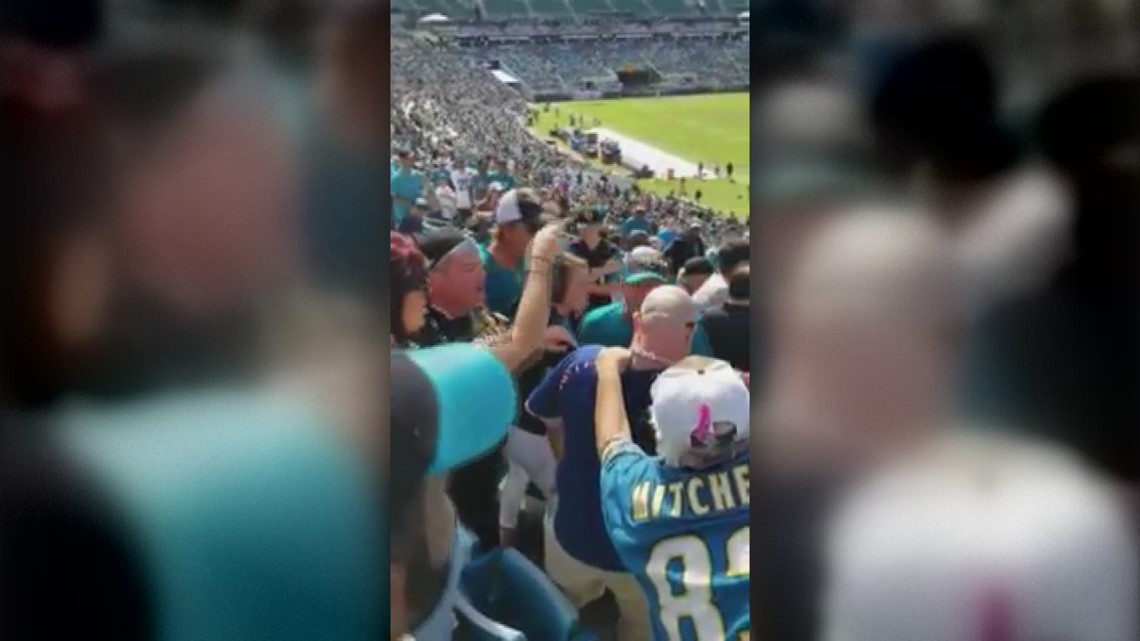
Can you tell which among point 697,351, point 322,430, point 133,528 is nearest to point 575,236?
point 697,351

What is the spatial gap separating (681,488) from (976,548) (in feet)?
2.32

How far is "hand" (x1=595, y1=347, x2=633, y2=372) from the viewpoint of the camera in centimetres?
325

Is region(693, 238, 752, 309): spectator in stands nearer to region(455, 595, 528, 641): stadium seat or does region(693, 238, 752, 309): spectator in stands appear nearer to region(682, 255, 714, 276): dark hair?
region(682, 255, 714, 276): dark hair

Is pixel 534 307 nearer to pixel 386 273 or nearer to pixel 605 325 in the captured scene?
pixel 605 325

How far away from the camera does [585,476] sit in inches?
129

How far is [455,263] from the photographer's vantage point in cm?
323

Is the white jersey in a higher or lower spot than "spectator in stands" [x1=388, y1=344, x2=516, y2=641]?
higher

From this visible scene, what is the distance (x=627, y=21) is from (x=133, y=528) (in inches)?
62.3

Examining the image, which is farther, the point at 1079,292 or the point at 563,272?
the point at 1079,292

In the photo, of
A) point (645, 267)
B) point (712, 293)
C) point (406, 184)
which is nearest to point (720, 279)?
point (712, 293)

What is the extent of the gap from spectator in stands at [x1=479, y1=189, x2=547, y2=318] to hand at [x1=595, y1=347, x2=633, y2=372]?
0.76 ft

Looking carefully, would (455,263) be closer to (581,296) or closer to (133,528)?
(581,296)

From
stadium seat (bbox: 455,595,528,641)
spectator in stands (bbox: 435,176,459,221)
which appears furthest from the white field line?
stadium seat (bbox: 455,595,528,641)

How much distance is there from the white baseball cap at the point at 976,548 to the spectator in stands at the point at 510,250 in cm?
93
